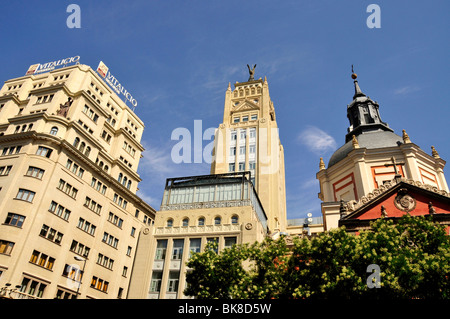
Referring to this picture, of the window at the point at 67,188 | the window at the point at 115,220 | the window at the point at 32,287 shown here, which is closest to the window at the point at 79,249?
the window at the point at 32,287

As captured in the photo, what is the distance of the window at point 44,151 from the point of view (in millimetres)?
44562

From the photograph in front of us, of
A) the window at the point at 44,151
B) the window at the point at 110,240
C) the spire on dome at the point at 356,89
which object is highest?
the spire on dome at the point at 356,89

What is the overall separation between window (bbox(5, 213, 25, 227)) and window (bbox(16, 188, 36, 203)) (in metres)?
2.19

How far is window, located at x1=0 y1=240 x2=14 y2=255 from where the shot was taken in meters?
36.9

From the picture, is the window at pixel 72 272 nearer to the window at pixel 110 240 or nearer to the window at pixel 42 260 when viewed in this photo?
the window at pixel 42 260

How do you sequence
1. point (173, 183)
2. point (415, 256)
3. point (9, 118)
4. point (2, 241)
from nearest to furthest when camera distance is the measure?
1. point (415, 256)
2. point (2, 241)
3. point (173, 183)
4. point (9, 118)

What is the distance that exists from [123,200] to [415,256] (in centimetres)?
4843

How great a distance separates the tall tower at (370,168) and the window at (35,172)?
35.3 m

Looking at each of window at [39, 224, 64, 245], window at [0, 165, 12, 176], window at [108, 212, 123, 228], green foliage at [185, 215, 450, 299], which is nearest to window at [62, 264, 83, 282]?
window at [39, 224, 64, 245]
